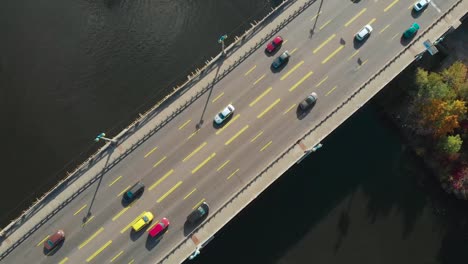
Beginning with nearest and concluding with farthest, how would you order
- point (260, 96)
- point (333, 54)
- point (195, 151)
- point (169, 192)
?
point (169, 192), point (195, 151), point (260, 96), point (333, 54)

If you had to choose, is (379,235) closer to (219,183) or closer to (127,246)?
(219,183)

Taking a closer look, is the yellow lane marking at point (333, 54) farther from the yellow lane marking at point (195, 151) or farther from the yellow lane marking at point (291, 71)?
the yellow lane marking at point (195, 151)

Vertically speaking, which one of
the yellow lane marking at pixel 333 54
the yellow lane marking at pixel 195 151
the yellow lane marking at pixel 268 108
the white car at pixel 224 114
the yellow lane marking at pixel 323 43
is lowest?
the yellow lane marking at pixel 268 108

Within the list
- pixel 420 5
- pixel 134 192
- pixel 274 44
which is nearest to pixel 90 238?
pixel 134 192

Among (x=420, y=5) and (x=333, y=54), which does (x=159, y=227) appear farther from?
(x=420, y=5)

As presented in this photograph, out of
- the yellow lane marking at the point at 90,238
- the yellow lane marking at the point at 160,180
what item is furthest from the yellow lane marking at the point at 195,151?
the yellow lane marking at the point at 90,238

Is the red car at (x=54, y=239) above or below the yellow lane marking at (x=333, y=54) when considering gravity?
above
